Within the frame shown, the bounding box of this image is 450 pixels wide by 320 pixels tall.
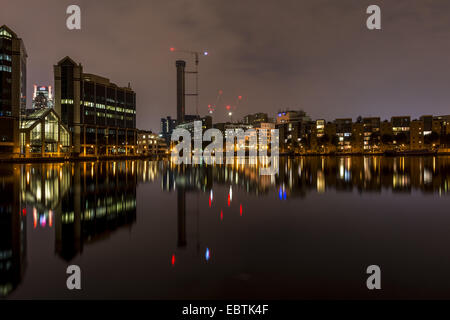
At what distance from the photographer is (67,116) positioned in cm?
11569

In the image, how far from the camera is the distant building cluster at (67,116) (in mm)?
79062

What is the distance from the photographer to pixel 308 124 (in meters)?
191

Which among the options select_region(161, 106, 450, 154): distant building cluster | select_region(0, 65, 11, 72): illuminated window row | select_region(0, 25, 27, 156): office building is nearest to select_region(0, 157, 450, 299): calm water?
select_region(0, 25, 27, 156): office building

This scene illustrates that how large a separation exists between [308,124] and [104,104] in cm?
12583

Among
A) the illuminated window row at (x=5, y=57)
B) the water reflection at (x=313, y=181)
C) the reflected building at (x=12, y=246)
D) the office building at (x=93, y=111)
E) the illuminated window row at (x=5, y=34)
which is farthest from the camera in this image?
the office building at (x=93, y=111)

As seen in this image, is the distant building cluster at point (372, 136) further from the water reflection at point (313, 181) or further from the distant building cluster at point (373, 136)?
the water reflection at point (313, 181)

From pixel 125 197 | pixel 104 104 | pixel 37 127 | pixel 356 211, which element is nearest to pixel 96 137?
pixel 104 104

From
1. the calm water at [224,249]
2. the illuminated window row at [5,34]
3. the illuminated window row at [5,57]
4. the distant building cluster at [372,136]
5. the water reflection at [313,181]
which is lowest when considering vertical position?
the calm water at [224,249]

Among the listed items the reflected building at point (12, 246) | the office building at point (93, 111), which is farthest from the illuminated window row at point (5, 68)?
the reflected building at point (12, 246)

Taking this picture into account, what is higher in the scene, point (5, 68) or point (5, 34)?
point (5, 34)

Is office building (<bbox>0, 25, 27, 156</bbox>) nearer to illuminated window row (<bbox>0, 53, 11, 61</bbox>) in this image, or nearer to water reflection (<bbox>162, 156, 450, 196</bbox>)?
illuminated window row (<bbox>0, 53, 11, 61</bbox>)

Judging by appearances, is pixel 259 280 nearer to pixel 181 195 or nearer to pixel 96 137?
pixel 181 195

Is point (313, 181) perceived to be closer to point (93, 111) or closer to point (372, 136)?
point (93, 111)

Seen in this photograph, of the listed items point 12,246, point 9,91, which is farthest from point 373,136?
point 12,246
